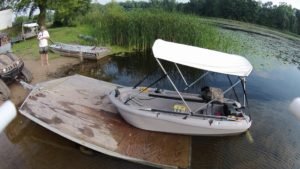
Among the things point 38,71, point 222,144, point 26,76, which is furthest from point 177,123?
point 38,71

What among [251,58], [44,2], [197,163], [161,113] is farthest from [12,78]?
[251,58]

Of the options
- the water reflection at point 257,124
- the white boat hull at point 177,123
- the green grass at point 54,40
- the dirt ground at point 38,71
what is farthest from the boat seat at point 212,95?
the green grass at point 54,40

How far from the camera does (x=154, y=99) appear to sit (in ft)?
A: 34.4

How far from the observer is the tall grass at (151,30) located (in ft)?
61.3

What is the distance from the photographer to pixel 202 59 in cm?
955

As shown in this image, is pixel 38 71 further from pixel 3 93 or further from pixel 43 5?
pixel 43 5

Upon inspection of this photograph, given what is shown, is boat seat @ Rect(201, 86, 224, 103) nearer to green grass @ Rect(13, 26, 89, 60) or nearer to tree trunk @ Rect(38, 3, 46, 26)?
green grass @ Rect(13, 26, 89, 60)

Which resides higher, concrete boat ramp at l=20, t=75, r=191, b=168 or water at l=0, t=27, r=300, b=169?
concrete boat ramp at l=20, t=75, r=191, b=168

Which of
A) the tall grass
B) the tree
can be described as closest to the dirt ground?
the tall grass

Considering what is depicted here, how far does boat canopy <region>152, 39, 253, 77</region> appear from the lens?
9.07 meters

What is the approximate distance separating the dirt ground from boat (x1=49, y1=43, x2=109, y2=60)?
405 millimetres

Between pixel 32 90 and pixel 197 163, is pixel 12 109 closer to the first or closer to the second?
pixel 197 163

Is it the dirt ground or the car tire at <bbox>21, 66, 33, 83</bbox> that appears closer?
the dirt ground

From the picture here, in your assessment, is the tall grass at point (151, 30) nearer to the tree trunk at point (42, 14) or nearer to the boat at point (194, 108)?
the tree trunk at point (42, 14)
